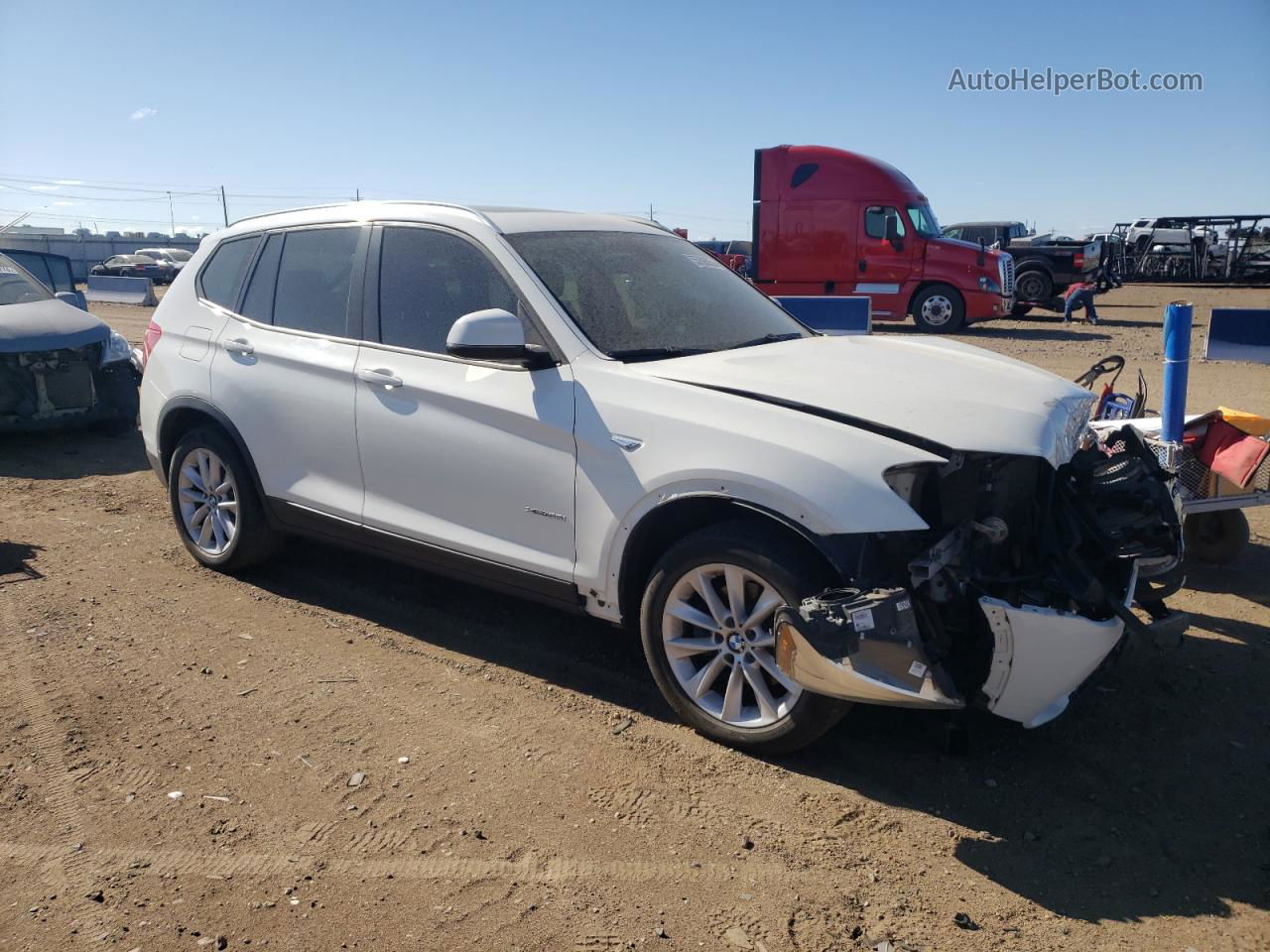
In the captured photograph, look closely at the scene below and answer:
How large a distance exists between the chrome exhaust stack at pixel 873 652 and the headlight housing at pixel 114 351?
7.98m

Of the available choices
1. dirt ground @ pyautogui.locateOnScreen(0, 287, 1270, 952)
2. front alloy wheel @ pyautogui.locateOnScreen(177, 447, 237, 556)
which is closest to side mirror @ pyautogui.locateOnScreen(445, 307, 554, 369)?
dirt ground @ pyautogui.locateOnScreen(0, 287, 1270, 952)

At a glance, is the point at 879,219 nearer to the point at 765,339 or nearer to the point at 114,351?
the point at 114,351

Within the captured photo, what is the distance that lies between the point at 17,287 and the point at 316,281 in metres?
6.16

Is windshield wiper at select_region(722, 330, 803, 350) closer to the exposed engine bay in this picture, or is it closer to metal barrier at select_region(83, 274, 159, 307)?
the exposed engine bay

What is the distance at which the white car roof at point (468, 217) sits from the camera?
443 cm

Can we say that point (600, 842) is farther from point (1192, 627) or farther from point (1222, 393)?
point (1222, 393)

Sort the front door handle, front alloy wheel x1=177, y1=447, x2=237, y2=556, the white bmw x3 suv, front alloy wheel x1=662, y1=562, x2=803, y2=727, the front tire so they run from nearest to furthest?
the white bmw x3 suv
front alloy wheel x1=662, y1=562, x2=803, y2=727
the front door handle
the front tire
front alloy wheel x1=177, y1=447, x2=237, y2=556

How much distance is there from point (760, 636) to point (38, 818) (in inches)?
96.8

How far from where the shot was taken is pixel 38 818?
3299mm

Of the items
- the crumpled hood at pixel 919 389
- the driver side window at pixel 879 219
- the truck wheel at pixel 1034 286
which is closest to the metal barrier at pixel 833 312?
the driver side window at pixel 879 219

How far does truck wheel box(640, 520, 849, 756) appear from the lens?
336 centimetres

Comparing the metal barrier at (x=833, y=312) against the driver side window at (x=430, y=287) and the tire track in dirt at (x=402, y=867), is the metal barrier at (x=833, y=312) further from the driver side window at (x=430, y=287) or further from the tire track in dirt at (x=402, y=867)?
the tire track in dirt at (x=402, y=867)

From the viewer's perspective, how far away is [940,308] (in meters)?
19.2

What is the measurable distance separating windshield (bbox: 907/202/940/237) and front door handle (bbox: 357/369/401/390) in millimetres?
16053
